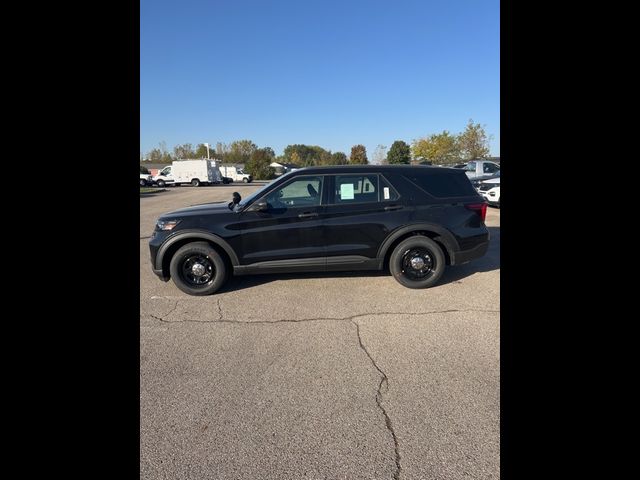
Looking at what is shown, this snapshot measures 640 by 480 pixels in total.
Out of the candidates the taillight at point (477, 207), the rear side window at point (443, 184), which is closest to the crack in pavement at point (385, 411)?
the rear side window at point (443, 184)

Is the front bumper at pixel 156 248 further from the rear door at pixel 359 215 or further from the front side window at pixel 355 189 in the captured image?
the front side window at pixel 355 189

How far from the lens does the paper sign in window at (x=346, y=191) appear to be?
467 centimetres

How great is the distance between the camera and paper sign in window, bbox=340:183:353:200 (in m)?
4.67

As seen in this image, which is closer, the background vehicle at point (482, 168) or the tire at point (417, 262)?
the tire at point (417, 262)

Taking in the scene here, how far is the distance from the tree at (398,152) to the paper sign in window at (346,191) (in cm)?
3921

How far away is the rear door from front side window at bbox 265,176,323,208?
0.58 feet

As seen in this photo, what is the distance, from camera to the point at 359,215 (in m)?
4.61

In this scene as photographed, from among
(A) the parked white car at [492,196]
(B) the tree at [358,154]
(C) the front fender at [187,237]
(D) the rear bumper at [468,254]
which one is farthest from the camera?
(B) the tree at [358,154]

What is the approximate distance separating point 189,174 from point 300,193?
36089mm

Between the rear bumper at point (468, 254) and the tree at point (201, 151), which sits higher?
the tree at point (201, 151)

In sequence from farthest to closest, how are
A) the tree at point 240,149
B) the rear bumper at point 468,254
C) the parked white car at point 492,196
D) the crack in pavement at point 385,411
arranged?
the tree at point 240,149 < the parked white car at point 492,196 < the rear bumper at point 468,254 < the crack in pavement at point 385,411
